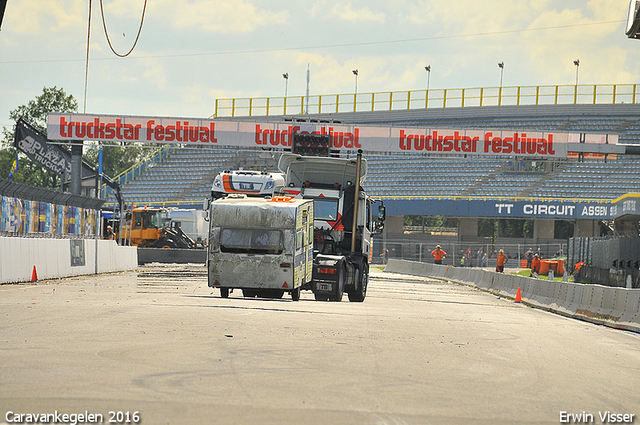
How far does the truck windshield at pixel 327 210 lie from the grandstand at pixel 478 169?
35032mm

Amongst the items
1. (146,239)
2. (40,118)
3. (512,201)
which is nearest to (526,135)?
(512,201)

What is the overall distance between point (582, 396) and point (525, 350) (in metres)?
3.39

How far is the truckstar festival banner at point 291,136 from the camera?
42.9 meters

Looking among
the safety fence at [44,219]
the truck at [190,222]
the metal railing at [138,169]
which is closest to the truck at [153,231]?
the truck at [190,222]

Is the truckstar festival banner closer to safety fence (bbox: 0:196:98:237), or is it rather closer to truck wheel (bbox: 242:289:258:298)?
safety fence (bbox: 0:196:98:237)

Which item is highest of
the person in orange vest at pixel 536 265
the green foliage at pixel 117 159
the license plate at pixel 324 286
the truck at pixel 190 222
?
the green foliage at pixel 117 159

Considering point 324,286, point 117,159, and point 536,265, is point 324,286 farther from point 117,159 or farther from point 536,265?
point 117,159

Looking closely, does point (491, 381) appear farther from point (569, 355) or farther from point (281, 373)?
point (569, 355)

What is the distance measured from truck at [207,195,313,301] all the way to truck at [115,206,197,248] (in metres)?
30.2

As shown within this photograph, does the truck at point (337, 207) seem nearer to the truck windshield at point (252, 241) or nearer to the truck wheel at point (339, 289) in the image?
the truck wheel at point (339, 289)

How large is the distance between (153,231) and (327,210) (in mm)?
30242

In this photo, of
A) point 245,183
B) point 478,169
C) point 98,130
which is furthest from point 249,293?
point 478,169

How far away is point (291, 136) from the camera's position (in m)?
42.8

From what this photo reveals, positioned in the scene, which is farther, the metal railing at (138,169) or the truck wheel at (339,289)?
the metal railing at (138,169)
